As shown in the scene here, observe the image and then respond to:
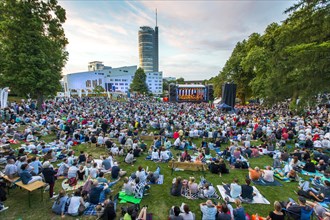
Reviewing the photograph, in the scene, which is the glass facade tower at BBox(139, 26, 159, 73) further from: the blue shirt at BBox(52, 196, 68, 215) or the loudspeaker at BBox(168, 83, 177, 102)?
the blue shirt at BBox(52, 196, 68, 215)

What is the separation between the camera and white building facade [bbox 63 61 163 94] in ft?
212

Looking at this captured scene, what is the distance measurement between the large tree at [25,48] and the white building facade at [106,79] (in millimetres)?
48822

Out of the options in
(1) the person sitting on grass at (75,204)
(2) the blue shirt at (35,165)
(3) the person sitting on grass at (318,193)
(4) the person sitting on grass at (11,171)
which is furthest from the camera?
(2) the blue shirt at (35,165)

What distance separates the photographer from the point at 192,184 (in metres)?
6.27

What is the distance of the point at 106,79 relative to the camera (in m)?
73.8

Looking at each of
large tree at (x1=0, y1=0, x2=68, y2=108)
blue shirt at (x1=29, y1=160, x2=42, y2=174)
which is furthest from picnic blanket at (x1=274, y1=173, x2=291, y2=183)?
large tree at (x1=0, y1=0, x2=68, y2=108)

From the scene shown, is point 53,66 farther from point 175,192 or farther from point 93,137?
point 175,192

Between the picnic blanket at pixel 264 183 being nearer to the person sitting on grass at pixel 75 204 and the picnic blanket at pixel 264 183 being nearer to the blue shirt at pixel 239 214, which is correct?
the blue shirt at pixel 239 214

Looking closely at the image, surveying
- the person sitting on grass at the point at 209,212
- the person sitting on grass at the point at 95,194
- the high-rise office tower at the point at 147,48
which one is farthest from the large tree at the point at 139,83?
the high-rise office tower at the point at 147,48

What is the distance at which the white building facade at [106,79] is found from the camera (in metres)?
64.8

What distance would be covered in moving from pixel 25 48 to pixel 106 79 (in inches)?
2312

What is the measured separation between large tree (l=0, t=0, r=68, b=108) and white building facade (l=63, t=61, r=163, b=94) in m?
48.8

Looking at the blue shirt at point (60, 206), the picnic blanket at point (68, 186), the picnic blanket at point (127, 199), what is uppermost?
the blue shirt at point (60, 206)

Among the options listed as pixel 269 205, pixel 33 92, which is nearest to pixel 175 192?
pixel 269 205
